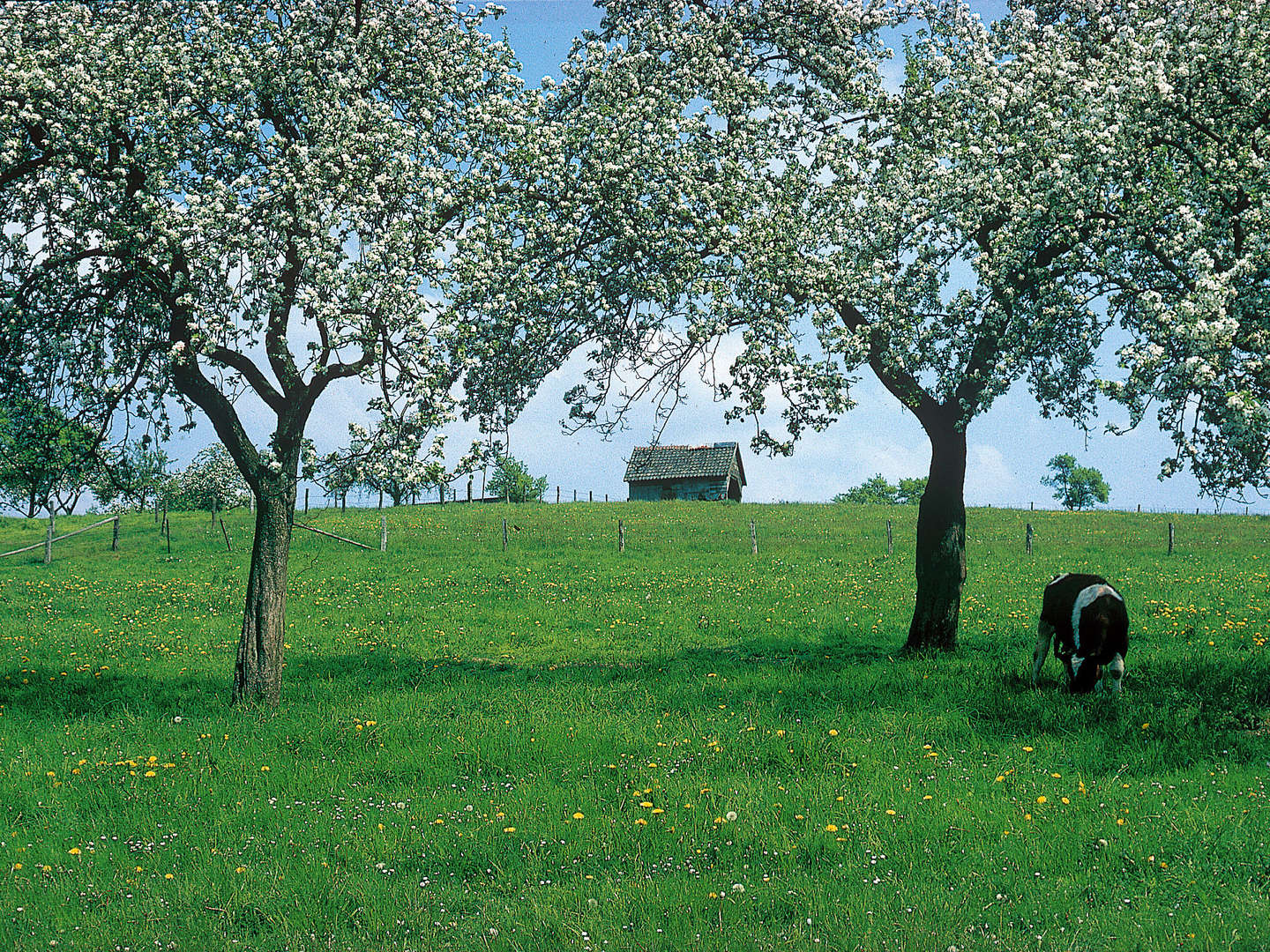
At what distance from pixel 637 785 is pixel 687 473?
3150 inches

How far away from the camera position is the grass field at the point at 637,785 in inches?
336

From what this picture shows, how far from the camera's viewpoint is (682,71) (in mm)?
19125

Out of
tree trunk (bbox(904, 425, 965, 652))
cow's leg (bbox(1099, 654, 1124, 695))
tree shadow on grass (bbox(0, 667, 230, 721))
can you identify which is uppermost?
tree trunk (bbox(904, 425, 965, 652))

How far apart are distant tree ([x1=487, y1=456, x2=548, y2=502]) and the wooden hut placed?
2059 centimetres

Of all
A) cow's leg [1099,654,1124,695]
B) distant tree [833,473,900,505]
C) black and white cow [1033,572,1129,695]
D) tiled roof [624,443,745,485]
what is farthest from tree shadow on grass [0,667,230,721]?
distant tree [833,473,900,505]

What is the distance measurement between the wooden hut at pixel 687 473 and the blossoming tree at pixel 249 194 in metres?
72.7

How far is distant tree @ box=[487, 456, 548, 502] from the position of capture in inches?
4545

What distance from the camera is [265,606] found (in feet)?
56.6

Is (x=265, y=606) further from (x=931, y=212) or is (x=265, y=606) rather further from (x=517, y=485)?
(x=517, y=485)

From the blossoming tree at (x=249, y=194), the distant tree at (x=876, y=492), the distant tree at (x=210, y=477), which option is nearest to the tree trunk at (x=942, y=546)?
the blossoming tree at (x=249, y=194)

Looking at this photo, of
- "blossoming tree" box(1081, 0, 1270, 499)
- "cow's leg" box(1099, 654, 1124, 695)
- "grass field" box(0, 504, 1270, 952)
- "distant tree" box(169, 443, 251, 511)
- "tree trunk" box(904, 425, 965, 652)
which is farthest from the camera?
"distant tree" box(169, 443, 251, 511)

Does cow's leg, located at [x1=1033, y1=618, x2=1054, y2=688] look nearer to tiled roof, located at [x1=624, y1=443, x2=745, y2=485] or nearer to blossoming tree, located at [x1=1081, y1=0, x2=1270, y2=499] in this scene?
blossoming tree, located at [x1=1081, y1=0, x2=1270, y2=499]

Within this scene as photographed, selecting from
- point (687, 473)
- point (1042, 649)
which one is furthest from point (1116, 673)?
point (687, 473)

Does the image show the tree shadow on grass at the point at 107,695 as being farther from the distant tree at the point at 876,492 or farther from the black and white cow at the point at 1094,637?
the distant tree at the point at 876,492
